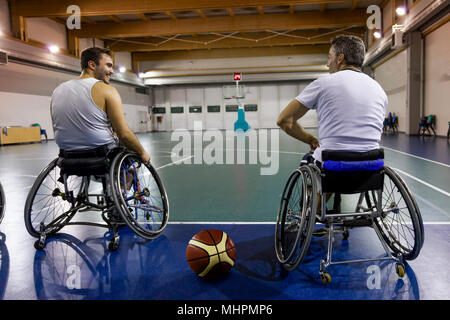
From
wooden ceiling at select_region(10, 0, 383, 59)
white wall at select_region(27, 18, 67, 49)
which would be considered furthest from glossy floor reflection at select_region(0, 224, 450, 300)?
white wall at select_region(27, 18, 67, 49)

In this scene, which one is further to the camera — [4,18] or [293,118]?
[4,18]

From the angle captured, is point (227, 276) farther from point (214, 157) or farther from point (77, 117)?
point (214, 157)

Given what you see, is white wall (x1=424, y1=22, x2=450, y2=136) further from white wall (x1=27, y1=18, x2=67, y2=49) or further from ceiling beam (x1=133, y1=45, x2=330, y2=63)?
white wall (x1=27, y1=18, x2=67, y2=49)

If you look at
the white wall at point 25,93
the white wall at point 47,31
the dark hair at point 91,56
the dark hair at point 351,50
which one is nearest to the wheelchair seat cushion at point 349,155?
the dark hair at point 351,50

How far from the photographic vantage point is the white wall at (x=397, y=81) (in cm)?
1522

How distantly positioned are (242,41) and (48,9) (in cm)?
1080

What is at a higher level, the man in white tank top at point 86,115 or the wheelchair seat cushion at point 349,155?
the man in white tank top at point 86,115

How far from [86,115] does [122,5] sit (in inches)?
462

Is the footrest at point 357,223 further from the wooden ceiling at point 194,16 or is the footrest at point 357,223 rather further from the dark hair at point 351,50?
the wooden ceiling at point 194,16

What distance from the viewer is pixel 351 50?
217 cm

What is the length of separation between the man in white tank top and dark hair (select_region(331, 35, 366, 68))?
1.71 meters

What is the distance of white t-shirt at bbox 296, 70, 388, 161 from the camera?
204 cm

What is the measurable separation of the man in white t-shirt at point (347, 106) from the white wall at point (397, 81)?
14.9 m

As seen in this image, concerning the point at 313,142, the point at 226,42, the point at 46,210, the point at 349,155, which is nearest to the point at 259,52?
the point at 226,42
